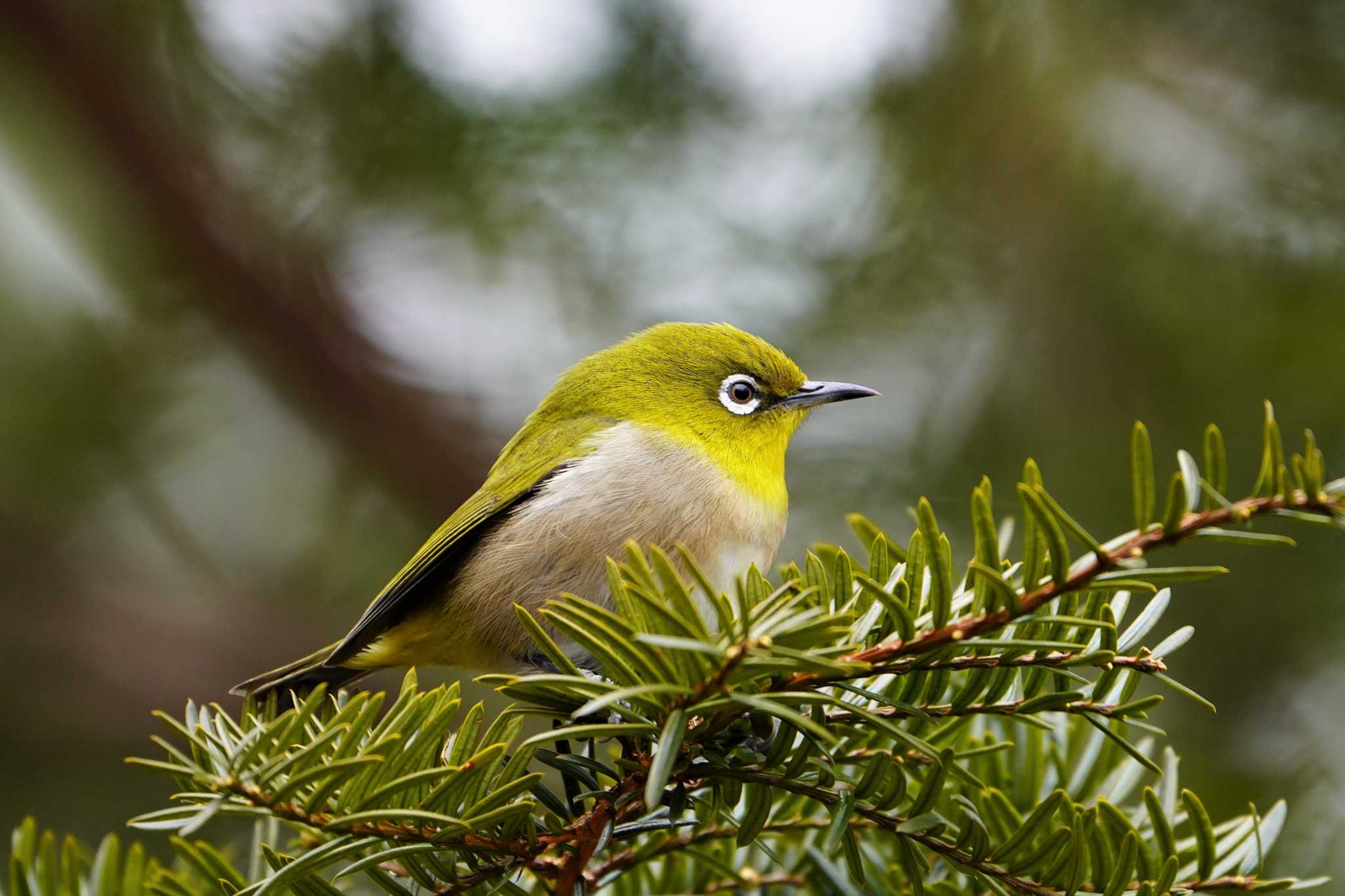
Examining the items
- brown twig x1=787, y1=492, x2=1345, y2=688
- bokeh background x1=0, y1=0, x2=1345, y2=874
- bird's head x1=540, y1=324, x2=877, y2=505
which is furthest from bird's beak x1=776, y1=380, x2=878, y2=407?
brown twig x1=787, y1=492, x2=1345, y2=688

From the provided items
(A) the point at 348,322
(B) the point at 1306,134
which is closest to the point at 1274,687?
(B) the point at 1306,134

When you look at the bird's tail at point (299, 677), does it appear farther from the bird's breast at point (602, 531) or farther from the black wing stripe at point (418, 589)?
the bird's breast at point (602, 531)

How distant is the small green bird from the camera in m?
3.16

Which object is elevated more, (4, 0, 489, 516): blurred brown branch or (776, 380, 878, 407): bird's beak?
(4, 0, 489, 516): blurred brown branch

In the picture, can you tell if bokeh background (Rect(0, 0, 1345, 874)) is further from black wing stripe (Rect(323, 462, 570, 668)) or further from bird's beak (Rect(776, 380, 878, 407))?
black wing stripe (Rect(323, 462, 570, 668))

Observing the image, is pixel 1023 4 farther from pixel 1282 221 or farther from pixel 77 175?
pixel 77 175

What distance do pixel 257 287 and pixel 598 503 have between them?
1657mm

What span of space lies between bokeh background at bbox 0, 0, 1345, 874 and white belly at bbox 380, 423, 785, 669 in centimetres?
102

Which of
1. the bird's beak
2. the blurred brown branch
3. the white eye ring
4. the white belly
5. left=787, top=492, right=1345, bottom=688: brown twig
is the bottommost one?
left=787, top=492, right=1345, bottom=688: brown twig

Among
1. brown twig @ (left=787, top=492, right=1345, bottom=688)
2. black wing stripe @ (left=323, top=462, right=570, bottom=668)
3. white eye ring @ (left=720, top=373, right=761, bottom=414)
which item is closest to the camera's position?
brown twig @ (left=787, top=492, right=1345, bottom=688)

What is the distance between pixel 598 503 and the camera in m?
3.29

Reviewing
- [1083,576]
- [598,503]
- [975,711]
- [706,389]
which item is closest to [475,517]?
[598,503]

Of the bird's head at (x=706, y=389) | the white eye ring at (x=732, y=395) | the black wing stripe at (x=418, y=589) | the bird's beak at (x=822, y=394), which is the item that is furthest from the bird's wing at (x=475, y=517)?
the bird's beak at (x=822, y=394)

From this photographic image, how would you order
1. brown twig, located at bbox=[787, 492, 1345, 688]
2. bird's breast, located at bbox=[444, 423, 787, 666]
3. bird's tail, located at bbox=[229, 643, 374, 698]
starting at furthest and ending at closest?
bird's breast, located at bbox=[444, 423, 787, 666]
bird's tail, located at bbox=[229, 643, 374, 698]
brown twig, located at bbox=[787, 492, 1345, 688]
